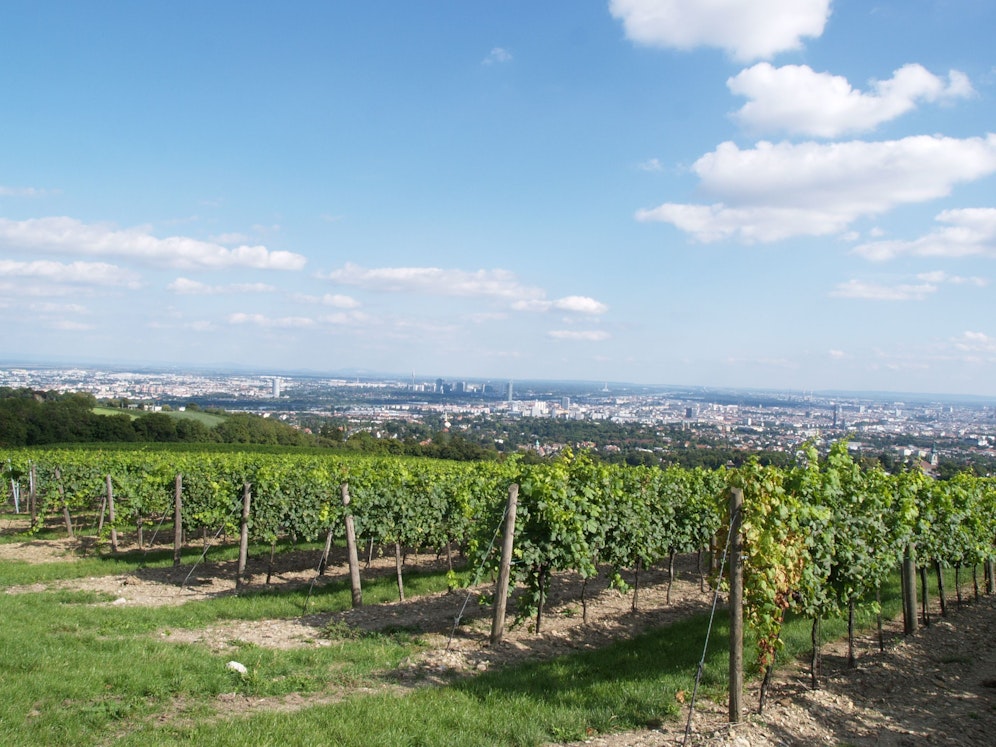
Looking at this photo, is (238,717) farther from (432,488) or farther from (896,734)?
(432,488)

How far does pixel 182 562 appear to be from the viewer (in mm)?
14125

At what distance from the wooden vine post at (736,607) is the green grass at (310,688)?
64 cm

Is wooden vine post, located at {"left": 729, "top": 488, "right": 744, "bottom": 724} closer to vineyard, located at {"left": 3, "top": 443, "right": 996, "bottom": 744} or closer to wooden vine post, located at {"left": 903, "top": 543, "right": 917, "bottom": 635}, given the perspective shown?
vineyard, located at {"left": 3, "top": 443, "right": 996, "bottom": 744}

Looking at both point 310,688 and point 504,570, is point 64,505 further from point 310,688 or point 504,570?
point 504,570

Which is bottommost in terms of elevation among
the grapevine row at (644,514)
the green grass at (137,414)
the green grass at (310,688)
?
the green grass at (137,414)

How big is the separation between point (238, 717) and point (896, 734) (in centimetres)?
614

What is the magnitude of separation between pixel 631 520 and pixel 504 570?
3261mm

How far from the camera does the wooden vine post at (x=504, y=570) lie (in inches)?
323

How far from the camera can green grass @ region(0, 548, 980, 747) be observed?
510 cm

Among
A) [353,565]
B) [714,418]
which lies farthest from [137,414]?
[714,418]

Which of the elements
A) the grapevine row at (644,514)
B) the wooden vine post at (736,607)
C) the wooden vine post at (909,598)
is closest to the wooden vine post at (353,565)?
the grapevine row at (644,514)

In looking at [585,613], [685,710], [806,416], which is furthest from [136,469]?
[806,416]

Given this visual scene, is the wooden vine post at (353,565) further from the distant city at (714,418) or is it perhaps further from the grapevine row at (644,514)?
the distant city at (714,418)

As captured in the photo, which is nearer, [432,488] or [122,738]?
[122,738]
